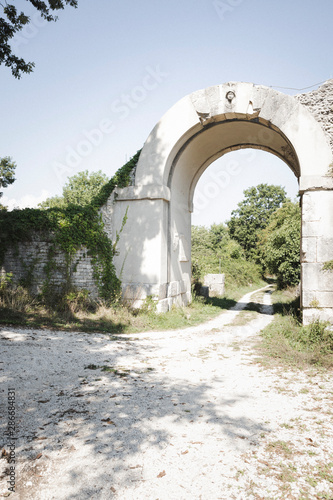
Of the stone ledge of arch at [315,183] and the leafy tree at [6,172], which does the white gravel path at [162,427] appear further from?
the leafy tree at [6,172]

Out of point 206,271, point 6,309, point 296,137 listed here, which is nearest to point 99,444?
point 6,309

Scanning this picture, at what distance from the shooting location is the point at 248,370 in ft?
15.4

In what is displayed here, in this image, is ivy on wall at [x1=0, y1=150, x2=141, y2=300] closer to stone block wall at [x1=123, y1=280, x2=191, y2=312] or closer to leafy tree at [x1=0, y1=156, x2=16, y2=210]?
stone block wall at [x1=123, y1=280, x2=191, y2=312]

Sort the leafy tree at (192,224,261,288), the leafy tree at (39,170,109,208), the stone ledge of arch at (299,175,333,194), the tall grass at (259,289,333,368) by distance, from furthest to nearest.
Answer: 1. the leafy tree at (39,170,109,208)
2. the leafy tree at (192,224,261,288)
3. the stone ledge of arch at (299,175,333,194)
4. the tall grass at (259,289,333,368)

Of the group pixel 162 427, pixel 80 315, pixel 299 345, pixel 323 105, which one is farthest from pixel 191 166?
pixel 162 427

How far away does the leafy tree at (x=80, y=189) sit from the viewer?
1389 inches

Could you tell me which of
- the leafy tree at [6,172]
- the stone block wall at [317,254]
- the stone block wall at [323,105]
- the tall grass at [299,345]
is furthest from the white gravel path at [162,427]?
the leafy tree at [6,172]

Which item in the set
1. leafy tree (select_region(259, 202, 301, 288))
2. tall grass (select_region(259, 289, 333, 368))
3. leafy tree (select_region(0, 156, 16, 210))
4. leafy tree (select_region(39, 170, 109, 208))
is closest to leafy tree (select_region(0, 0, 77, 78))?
tall grass (select_region(259, 289, 333, 368))

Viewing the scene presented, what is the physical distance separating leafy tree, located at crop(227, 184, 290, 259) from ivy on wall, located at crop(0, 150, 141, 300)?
1142 inches

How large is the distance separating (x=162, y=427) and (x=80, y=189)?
117 ft

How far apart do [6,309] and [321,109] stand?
8855 millimetres

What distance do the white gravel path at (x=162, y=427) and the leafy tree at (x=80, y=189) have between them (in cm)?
3173

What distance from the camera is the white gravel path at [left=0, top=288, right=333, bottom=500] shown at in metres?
2.21

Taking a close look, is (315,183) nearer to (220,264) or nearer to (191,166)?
(191,166)
